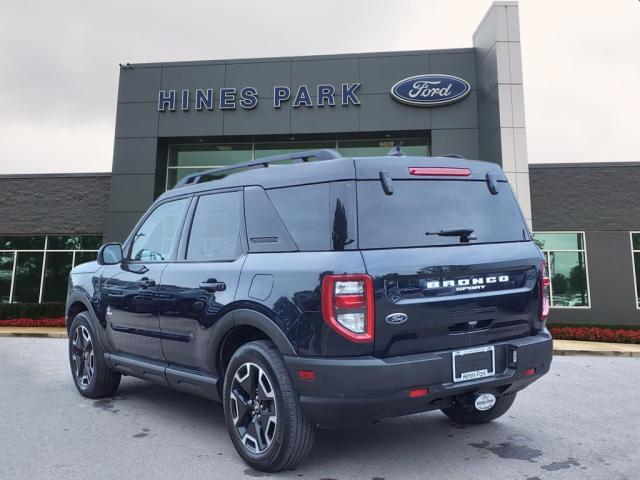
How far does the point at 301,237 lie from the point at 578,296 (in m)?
14.8

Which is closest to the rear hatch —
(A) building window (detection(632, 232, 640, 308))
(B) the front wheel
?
(B) the front wheel

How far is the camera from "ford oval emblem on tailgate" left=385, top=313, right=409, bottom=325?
292cm

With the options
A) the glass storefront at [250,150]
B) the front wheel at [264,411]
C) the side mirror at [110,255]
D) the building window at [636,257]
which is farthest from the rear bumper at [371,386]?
the building window at [636,257]

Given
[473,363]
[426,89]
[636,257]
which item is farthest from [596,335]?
[473,363]

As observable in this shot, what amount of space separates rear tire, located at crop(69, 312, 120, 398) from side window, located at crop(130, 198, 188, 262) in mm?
1078

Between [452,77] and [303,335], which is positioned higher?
[452,77]

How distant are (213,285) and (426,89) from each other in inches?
539

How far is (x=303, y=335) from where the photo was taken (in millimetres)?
3002

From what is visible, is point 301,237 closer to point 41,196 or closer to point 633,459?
point 633,459

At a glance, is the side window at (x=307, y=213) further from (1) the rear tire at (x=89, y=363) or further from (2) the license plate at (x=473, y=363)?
(1) the rear tire at (x=89, y=363)

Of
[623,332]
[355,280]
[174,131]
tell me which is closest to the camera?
[355,280]

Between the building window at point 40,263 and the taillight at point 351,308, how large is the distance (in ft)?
53.8

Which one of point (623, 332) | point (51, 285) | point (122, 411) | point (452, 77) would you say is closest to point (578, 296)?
point (623, 332)

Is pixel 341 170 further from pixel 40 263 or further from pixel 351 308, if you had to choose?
pixel 40 263
